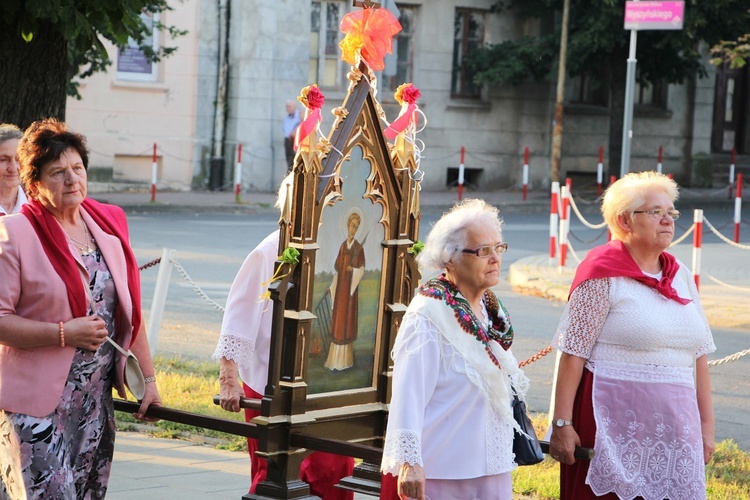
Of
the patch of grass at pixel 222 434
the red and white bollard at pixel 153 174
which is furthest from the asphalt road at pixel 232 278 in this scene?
the red and white bollard at pixel 153 174

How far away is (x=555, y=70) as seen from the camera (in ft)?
98.3

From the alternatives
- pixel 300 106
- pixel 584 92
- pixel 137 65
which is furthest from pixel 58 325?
pixel 584 92

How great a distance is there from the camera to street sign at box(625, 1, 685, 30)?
16.0m

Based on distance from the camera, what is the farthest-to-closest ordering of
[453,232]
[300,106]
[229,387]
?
[300,106] < [229,387] < [453,232]

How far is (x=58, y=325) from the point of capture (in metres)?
4.75

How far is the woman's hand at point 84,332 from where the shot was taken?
4.76 metres

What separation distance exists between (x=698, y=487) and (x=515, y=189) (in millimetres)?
26810

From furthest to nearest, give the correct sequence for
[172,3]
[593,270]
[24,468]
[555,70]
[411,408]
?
[555,70] → [172,3] → [593,270] → [24,468] → [411,408]

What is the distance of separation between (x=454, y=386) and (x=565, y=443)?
840 millimetres

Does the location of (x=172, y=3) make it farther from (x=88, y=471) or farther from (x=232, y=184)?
(x=88, y=471)

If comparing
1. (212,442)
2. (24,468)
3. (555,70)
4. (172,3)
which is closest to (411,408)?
(24,468)

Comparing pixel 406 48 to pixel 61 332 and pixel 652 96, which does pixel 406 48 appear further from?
pixel 61 332

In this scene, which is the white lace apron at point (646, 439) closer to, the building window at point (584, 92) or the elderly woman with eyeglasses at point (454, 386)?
the elderly woman with eyeglasses at point (454, 386)

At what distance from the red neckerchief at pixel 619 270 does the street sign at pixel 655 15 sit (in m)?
11.3
